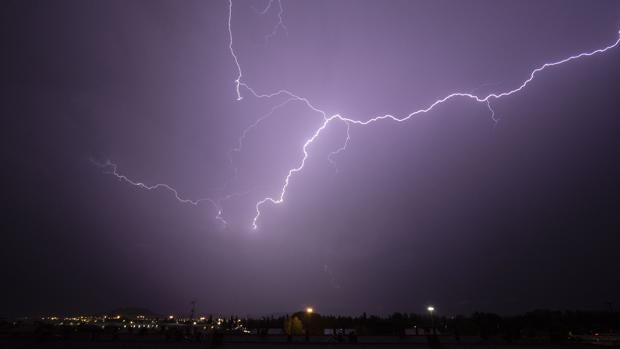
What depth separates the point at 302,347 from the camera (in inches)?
818

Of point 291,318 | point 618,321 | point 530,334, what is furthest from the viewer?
point 618,321

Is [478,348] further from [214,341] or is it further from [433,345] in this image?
[214,341]

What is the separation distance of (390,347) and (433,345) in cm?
224

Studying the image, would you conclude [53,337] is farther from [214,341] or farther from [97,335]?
[214,341]

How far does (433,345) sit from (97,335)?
19607mm

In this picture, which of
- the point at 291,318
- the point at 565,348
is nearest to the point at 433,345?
the point at 565,348

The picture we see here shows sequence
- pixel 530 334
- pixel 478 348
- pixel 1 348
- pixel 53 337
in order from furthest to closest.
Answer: pixel 530 334 < pixel 53 337 < pixel 478 348 < pixel 1 348

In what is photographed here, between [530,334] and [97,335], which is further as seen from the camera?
[530,334]

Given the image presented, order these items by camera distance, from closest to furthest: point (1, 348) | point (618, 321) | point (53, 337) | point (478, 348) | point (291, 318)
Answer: point (1, 348)
point (478, 348)
point (53, 337)
point (291, 318)
point (618, 321)

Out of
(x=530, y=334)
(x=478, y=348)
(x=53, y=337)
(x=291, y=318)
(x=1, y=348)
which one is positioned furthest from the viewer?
(x=291, y=318)

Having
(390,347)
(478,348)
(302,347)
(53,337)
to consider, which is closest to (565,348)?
(478,348)

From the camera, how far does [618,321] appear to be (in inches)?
2574

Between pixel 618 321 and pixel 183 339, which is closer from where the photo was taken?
pixel 183 339

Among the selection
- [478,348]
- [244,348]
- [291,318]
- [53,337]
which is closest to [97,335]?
[53,337]
